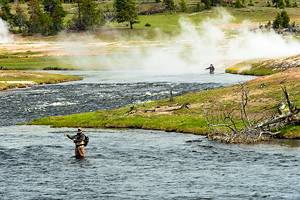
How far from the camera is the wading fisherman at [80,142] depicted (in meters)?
44.2

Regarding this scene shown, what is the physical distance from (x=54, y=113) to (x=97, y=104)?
6877 millimetres

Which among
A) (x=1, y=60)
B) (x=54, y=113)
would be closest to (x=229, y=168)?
(x=54, y=113)

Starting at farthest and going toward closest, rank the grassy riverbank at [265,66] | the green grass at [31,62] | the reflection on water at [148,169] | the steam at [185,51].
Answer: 1. the green grass at [31,62]
2. the steam at [185,51]
3. the grassy riverbank at [265,66]
4. the reflection on water at [148,169]

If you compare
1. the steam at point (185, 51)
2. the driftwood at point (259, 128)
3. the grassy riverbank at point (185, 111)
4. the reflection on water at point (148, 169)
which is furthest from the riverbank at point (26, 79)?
the driftwood at point (259, 128)

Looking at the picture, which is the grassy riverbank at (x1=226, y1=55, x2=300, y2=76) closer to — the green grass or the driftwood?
the driftwood

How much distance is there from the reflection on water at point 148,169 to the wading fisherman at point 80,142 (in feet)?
1.44

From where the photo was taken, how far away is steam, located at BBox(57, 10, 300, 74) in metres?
133

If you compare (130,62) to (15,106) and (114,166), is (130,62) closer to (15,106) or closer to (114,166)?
(15,106)

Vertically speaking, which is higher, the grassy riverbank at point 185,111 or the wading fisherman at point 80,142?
the wading fisherman at point 80,142

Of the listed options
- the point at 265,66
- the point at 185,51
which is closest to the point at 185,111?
the point at 265,66

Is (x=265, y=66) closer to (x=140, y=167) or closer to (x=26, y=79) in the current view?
(x=26, y=79)

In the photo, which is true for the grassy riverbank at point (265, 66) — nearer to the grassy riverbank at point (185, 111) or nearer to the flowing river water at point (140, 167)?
the grassy riverbank at point (185, 111)

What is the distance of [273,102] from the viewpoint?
58.8 metres

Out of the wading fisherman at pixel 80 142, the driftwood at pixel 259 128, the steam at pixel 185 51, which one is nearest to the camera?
the wading fisherman at pixel 80 142
